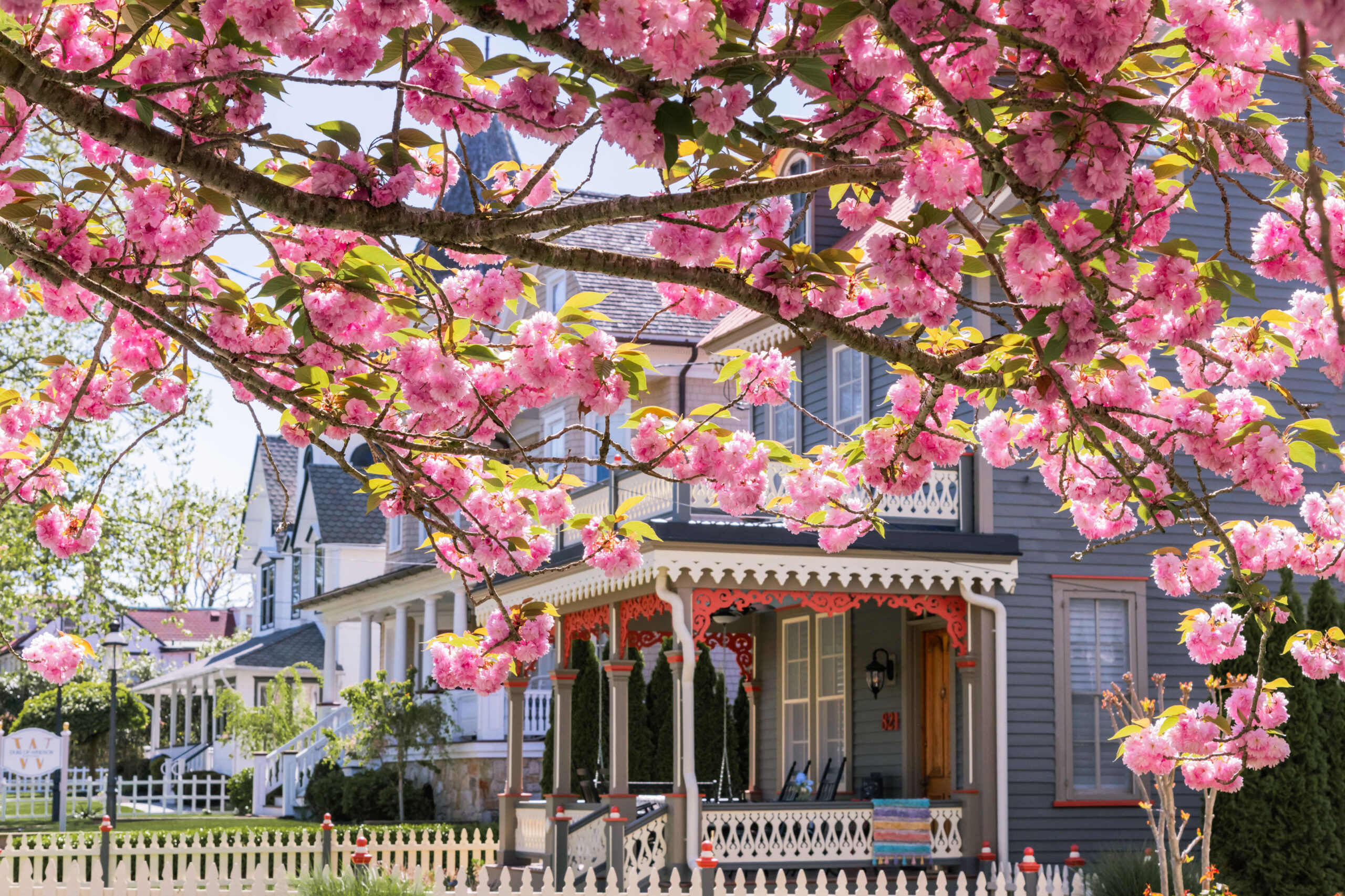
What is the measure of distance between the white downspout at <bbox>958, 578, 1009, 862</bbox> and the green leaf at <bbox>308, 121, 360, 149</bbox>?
35.9 feet

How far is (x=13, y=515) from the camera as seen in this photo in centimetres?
2216

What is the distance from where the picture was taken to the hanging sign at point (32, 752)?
19734mm

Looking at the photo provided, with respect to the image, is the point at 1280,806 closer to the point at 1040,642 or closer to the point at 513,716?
the point at 1040,642

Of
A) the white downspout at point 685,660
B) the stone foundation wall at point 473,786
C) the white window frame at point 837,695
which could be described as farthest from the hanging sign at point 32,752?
the white downspout at point 685,660

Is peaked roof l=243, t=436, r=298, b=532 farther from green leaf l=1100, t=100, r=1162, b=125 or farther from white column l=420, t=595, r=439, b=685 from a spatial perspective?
green leaf l=1100, t=100, r=1162, b=125

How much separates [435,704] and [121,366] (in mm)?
17132

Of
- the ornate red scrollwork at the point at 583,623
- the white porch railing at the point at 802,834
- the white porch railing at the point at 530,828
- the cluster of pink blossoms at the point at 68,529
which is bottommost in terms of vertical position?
the white porch railing at the point at 530,828

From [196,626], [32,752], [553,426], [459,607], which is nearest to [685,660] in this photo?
[553,426]

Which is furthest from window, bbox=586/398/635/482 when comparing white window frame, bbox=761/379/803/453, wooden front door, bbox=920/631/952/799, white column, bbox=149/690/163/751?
white column, bbox=149/690/163/751

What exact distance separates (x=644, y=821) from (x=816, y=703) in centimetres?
472

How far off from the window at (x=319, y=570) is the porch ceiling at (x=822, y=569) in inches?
774

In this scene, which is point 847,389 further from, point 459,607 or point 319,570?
point 319,570

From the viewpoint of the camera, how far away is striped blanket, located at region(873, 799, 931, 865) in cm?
1323

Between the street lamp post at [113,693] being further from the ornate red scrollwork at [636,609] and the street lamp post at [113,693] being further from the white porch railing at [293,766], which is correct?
the ornate red scrollwork at [636,609]
